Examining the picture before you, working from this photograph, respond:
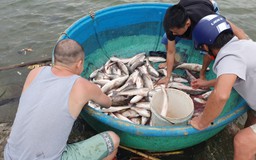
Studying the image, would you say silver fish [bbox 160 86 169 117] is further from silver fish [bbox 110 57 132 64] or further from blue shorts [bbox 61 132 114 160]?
silver fish [bbox 110 57 132 64]

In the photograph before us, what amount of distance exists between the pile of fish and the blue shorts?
2.99ft

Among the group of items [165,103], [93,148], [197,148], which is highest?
[93,148]

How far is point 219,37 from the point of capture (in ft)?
9.70

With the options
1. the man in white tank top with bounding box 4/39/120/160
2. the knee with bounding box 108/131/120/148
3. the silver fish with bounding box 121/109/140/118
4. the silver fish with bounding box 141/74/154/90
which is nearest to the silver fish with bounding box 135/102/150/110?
the silver fish with bounding box 121/109/140/118

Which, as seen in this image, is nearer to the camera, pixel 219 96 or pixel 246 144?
pixel 219 96

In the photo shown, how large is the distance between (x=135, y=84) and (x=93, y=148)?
6.46 feet

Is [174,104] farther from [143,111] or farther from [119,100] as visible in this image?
[119,100]

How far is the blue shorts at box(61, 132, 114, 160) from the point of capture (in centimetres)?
296

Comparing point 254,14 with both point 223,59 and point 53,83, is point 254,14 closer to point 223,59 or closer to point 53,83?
point 223,59

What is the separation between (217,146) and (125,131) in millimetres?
1750

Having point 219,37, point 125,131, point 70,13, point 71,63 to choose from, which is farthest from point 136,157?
point 70,13

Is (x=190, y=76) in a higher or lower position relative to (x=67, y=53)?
lower

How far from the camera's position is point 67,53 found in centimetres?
296

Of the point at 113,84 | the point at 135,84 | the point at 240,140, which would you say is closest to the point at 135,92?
the point at 135,84
